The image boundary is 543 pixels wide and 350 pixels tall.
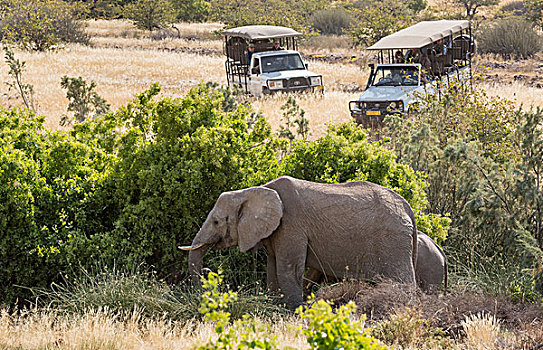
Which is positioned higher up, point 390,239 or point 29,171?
point 29,171

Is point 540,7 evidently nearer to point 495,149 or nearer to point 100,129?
point 495,149

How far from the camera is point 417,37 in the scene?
733 inches

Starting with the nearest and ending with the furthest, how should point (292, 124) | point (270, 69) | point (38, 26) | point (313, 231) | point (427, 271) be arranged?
point (313, 231) → point (427, 271) → point (292, 124) → point (270, 69) → point (38, 26)

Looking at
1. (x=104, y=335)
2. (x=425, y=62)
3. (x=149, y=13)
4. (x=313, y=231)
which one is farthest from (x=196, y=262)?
(x=149, y=13)

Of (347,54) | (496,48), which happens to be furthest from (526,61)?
(347,54)

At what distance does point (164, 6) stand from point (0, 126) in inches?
2027

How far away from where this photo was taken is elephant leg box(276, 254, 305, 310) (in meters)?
6.69

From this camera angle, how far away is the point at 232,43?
29.2m

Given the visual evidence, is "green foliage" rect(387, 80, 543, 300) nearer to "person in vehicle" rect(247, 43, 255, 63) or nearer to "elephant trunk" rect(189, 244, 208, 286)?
"elephant trunk" rect(189, 244, 208, 286)

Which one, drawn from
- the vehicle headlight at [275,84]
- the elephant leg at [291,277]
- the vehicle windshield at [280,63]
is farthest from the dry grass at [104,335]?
the vehicle windshield at [280,63]

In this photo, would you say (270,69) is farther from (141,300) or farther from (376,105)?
(141,300)

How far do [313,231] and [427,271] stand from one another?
1441mm

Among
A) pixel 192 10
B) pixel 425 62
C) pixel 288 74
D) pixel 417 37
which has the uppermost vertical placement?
pixel 192 10

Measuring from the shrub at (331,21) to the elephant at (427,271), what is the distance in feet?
171
